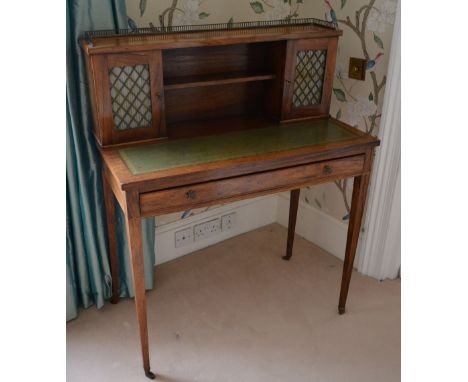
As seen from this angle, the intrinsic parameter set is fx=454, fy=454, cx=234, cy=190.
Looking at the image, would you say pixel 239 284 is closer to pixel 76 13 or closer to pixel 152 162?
pixel 152 162

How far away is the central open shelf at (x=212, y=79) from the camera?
5.44ft

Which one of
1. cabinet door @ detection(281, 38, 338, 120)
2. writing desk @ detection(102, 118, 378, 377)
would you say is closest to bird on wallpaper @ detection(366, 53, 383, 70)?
cabinet door @ detection(281, 38, 338, 120)

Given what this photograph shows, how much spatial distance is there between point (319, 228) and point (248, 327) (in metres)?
0.77

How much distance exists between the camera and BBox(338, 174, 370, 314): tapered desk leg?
1.77 meters

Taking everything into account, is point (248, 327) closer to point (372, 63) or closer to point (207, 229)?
point (207, 229)

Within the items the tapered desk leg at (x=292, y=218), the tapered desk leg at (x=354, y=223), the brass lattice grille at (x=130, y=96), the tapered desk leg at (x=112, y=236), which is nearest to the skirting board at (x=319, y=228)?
the tapered desk leg at (x=292, y=218)

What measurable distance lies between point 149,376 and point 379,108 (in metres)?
1.44

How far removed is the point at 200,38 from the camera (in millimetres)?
1614

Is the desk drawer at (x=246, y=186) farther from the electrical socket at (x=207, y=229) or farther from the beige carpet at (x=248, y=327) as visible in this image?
the electrical socket at (x=207, y=229)

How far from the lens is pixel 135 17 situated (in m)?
1.80

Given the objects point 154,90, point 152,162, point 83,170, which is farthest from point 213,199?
point 83,170

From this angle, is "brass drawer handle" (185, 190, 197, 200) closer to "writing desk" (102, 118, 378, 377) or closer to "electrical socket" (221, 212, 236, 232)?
"writing desk" (102, 118, 378, 377)

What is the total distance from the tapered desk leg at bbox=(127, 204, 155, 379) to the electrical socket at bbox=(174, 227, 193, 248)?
2.48ft

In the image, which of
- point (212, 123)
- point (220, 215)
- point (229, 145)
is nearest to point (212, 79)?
point (212, 123)
